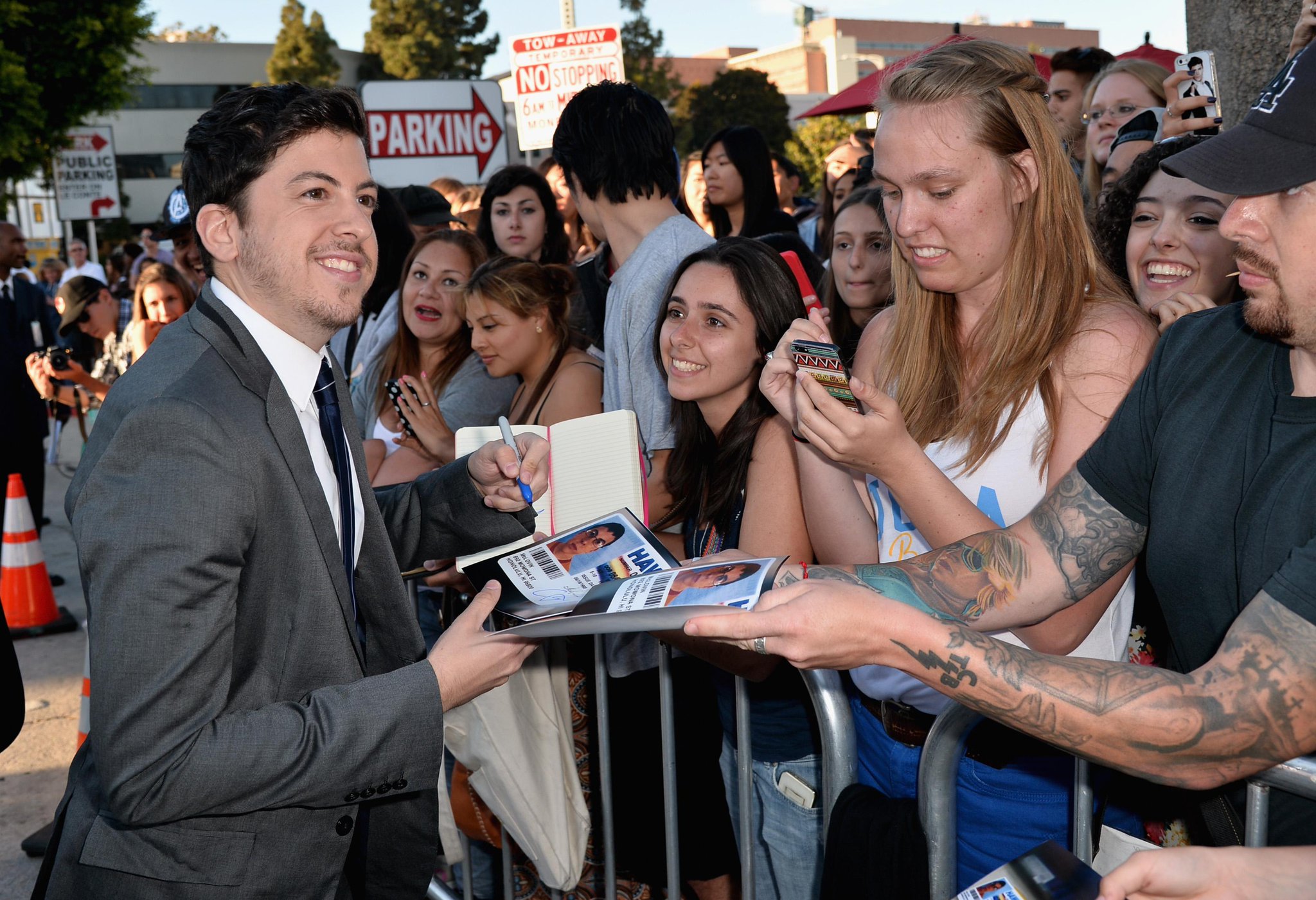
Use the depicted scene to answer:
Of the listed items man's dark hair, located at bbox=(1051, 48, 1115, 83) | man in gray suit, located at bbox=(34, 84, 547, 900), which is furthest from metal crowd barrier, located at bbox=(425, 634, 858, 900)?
man's dark hair, located at bbox=(1051, 48, 1115, 83)

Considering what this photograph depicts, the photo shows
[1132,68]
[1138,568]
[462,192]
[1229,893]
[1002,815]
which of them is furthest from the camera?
[462,192]

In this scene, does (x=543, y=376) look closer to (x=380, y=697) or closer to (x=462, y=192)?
(x=380, y=697)

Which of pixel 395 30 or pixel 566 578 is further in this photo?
pixel 395 30

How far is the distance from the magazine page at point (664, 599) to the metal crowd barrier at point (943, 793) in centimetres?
46

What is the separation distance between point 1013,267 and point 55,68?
91.6 ft

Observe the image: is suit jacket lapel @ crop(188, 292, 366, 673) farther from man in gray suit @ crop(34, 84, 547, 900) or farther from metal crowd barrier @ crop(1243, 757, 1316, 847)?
metal crowd barrier @ crop(1243, 757, 1316, 847)

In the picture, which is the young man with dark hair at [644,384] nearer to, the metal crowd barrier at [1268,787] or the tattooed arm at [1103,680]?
the tattooed arm at [1103,680]

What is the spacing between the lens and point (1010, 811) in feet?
7.43

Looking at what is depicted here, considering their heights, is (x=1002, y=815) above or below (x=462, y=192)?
below

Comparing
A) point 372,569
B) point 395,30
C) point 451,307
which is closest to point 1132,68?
point 451,307

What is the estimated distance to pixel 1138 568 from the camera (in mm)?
2625

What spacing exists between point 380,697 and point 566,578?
463mm

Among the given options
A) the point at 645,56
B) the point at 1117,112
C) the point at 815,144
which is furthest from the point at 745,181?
the point at 645,56

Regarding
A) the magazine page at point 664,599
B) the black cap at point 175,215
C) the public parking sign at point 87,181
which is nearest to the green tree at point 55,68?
the public parking sign at point 87,181
